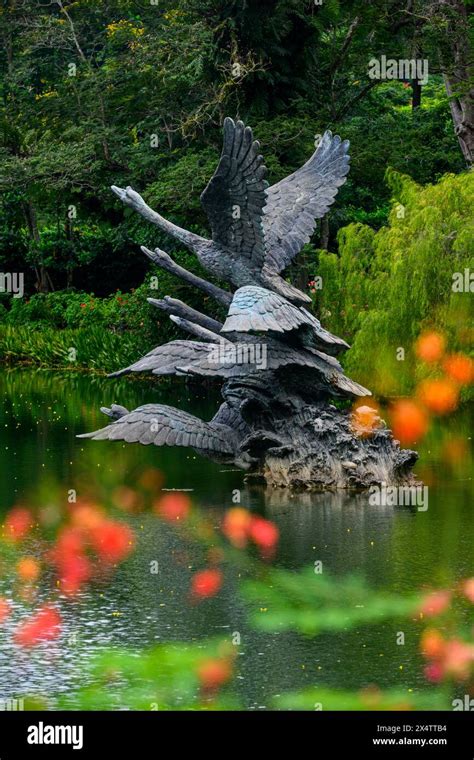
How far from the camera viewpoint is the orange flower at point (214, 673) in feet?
30.0

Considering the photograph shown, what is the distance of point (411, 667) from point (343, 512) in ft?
14.8

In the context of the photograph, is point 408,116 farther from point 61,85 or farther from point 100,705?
point 100,705

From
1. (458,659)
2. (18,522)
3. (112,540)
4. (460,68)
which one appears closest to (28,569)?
(112,540)

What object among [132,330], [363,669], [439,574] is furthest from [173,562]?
[132,330]

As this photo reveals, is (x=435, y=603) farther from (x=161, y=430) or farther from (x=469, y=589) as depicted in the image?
(x=161, y=430)

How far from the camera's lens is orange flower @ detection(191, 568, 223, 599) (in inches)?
442

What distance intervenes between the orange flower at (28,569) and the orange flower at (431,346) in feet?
27.6

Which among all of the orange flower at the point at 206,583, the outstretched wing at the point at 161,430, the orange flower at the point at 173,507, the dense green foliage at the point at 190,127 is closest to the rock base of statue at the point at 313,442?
the outstretched wing at the point at 161,430

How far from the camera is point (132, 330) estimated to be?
27.6 m

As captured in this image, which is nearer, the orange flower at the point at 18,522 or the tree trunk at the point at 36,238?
the orange flower at the point at 18,522

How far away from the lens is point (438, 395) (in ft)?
64.5

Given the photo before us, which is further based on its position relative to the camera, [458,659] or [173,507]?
[173,507]

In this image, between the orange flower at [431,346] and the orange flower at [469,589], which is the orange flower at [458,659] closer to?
the orange flower at [469,589]

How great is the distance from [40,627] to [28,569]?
5.82 ft
